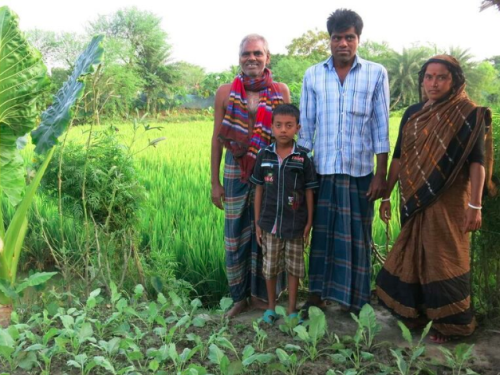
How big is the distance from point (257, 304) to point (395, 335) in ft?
2.78

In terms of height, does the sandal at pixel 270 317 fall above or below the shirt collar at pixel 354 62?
below

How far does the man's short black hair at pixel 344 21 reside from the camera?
2.73 meters

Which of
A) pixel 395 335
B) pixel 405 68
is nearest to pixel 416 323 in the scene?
pixel 395 335

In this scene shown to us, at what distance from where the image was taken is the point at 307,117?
9.77 feet

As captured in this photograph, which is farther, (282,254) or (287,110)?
(282,254)

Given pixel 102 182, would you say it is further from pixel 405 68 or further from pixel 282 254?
pixel 405 68

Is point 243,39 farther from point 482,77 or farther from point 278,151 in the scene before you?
point 482,77

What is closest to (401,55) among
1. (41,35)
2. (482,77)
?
(482,77)

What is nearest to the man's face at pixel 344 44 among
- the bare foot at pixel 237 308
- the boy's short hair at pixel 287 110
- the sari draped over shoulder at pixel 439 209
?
the boy's short hair at pixel 287 110

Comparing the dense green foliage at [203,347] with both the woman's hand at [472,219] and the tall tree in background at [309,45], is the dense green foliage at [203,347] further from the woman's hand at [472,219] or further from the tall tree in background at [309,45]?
the tall tree in background at [309,45]

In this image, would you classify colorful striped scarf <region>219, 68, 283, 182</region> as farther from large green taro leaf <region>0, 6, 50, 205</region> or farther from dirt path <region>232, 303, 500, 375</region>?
large green taro leaf <region>0, 6, 50, 205</region>

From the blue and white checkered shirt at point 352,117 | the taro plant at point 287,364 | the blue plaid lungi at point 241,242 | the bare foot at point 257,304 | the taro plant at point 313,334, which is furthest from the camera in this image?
the bare foot at point 257,304

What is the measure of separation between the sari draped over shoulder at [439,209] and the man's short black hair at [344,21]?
55 cm

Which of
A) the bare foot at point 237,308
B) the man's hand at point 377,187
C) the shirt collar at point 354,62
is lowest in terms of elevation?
the bare foot at point 237,308
